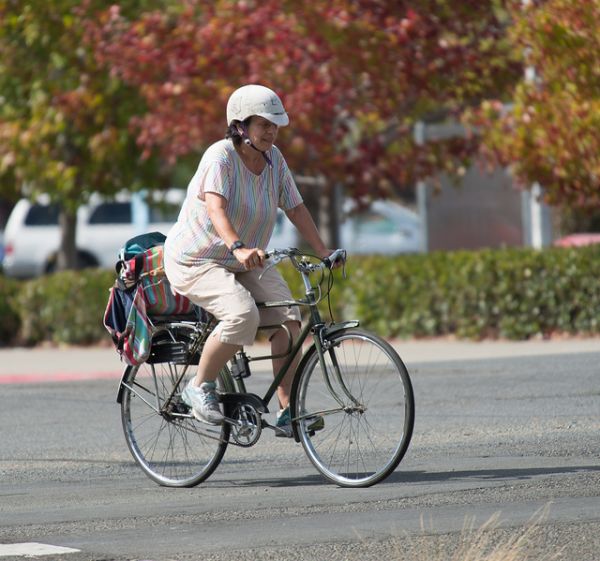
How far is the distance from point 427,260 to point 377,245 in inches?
641

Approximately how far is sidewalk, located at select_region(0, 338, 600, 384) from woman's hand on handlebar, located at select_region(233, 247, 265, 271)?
20.5 feet

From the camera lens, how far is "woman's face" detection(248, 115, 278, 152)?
7301 millimetres

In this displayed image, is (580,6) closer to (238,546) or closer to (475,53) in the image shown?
(475,53)

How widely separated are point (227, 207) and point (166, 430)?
1.34 meters

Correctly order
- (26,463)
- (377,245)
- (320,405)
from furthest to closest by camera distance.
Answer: (377,245) → (26,463) → (320,405)

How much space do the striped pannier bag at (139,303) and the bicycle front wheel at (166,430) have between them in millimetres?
216

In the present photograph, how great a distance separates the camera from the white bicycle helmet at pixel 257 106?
7250 millimetres

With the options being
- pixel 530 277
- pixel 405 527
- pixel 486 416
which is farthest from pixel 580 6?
pixel 405 527

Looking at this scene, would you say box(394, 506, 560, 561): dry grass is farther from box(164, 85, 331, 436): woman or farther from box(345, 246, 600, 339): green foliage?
box(345, 246, 600, 339): green foliage

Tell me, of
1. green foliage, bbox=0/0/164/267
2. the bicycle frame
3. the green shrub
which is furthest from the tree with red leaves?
the bicycle frame

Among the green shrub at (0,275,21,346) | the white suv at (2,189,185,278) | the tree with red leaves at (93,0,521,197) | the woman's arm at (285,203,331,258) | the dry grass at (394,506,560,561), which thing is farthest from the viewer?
the white suv at (2,189,185,278)

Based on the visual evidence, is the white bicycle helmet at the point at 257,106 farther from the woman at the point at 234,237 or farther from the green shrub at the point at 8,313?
the green shrub at the point at 8,313

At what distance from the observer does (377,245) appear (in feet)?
108

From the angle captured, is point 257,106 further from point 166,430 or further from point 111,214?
point 111,214
